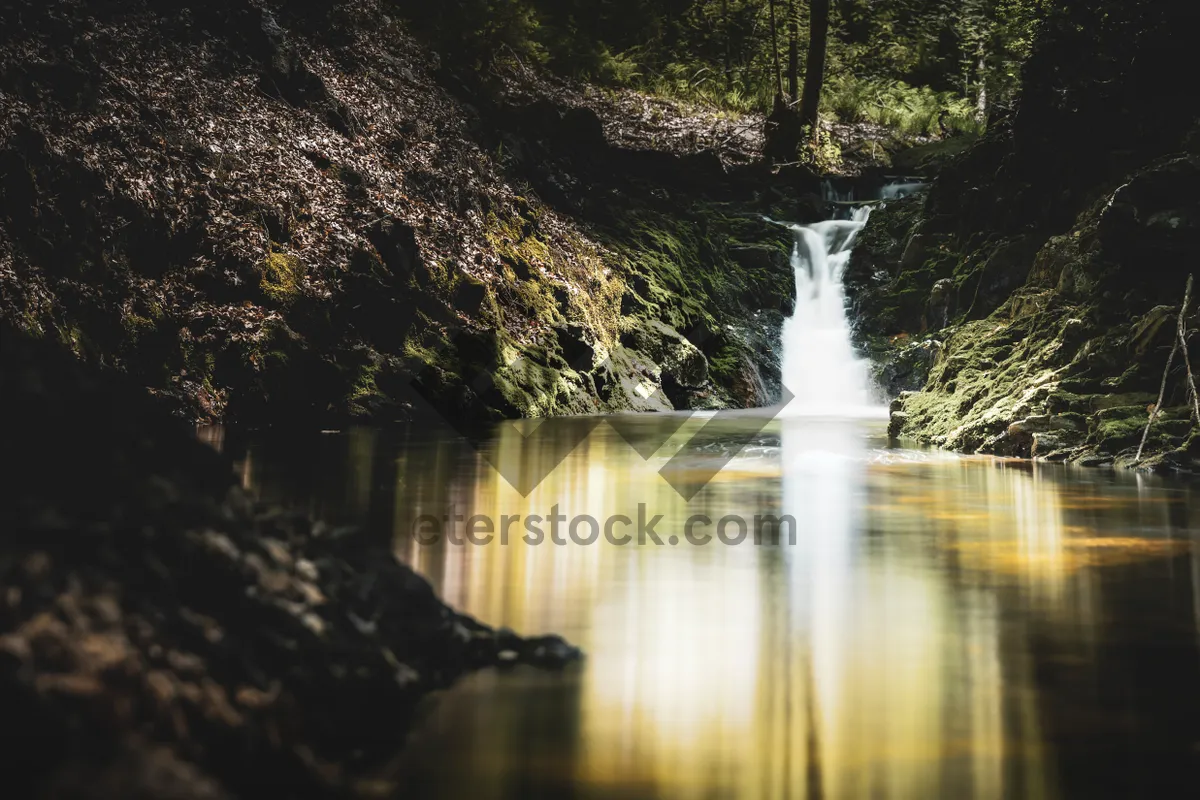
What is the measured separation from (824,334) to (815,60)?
21.9 feet

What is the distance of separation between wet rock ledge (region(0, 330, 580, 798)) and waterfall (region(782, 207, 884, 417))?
Answer: 14273mm

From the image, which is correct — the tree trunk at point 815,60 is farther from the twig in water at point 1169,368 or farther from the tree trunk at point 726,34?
the twig in water at point 1169,368

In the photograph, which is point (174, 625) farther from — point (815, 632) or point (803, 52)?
point (803, 52)

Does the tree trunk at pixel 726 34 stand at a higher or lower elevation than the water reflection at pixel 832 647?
higher

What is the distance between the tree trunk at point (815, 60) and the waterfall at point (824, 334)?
9.04 feet

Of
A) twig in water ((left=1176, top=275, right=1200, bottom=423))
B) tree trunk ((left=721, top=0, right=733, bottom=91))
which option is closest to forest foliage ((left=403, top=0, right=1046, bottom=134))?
tree trunk ((left=721, top=0, right=733, bottom=91))

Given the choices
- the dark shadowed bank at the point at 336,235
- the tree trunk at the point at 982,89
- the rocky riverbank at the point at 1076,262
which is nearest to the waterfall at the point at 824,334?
the dark shadowed bank at the point at 336,235

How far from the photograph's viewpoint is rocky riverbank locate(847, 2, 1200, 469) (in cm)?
880

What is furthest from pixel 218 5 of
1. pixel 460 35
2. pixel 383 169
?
pixel 460 35

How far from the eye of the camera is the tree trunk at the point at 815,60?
68.3 feet

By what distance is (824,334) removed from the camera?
19.2 meters

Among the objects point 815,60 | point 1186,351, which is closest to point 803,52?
point 815,60

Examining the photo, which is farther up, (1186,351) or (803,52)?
(803,52)

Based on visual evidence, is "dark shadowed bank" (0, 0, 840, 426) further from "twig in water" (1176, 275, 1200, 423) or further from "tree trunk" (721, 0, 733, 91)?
"tree trunk" (721, 0, 733, 91)
